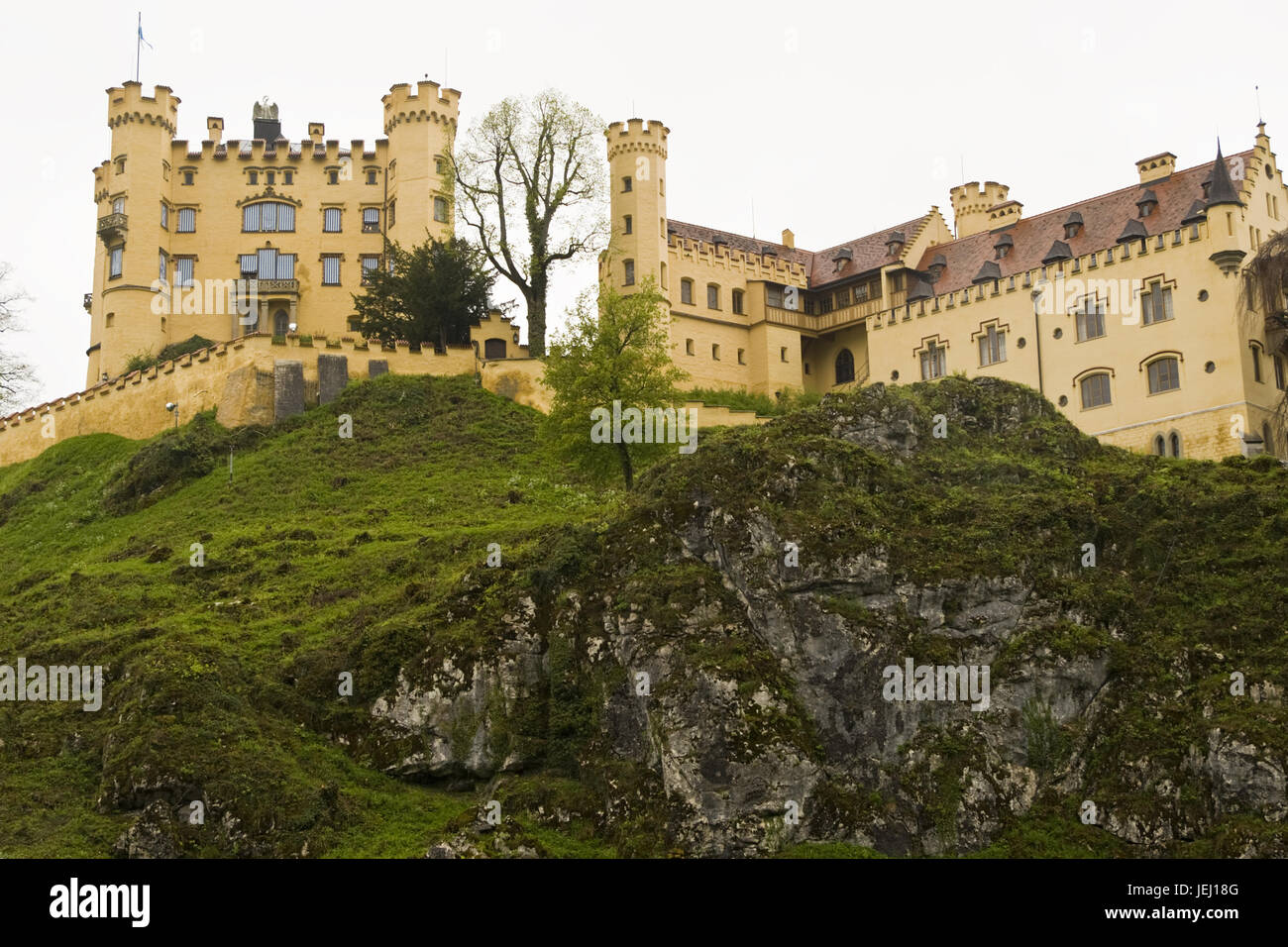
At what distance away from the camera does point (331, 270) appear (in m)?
88.4

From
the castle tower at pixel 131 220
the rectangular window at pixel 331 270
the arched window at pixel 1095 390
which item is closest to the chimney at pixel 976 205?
the arched window at pixel 1095 390

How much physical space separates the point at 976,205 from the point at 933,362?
46.1 ft

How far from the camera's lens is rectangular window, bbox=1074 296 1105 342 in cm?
6981

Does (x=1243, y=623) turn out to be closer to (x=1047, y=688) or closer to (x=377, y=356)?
(x=1047, y=688)

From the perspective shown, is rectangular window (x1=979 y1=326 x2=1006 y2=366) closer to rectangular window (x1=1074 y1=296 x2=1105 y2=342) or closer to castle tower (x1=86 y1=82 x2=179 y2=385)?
rectangular window (x1=1074 y1=296 x2=1105 y2=342)

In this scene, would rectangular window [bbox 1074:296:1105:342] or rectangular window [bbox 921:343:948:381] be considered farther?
rectangular window [bbox 921:343:948:381]

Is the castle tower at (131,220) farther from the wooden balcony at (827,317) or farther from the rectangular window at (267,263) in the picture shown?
the wooden balcony at (827,317)

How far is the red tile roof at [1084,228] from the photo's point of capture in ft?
237

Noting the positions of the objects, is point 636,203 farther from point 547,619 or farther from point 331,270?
point 547,619

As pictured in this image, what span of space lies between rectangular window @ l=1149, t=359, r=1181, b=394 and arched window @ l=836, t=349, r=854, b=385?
18.4 metres

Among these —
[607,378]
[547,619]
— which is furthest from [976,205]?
[547,619]

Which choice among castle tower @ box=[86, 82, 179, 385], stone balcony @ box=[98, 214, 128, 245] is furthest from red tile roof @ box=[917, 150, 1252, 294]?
stone balcony @ box=[98, 214, 128, 245]

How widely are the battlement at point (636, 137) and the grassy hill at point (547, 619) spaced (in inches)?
1007
